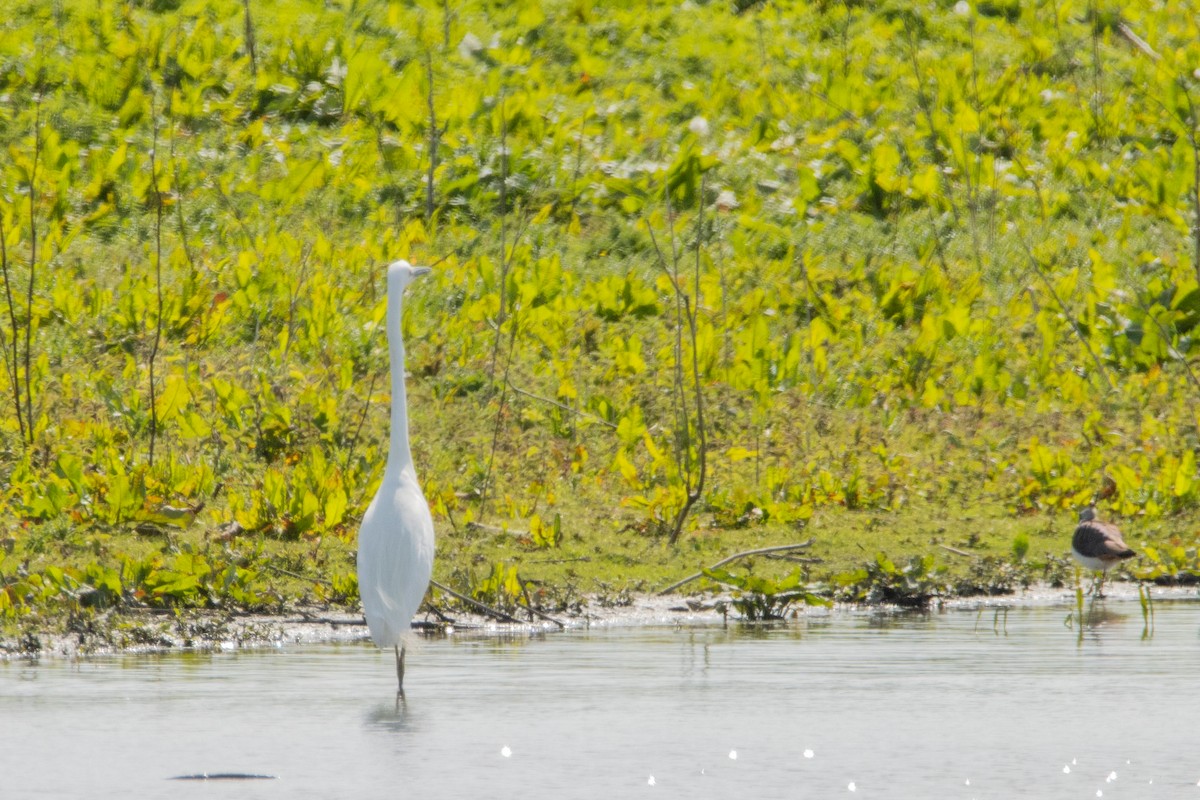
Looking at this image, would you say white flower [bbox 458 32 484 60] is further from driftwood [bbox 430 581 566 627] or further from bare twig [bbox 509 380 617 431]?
driftwood [bbox 430 581 566 627]

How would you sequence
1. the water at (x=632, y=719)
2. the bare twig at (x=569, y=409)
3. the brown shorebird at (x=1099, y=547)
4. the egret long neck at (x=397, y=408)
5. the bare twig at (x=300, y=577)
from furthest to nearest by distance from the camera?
the bare twig at (x=569, y=409) < the brown shorebird at (x=1099, y=547) < the bare twig at (x=300, y=577) < the egret long neck at (x=397, y=408) < the water at (x=632, y=719)

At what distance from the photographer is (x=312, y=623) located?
7676 millimetres

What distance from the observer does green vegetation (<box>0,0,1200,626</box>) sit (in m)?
8.84

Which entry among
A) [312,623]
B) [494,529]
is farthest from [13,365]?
[312,623]

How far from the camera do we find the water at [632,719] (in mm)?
5070

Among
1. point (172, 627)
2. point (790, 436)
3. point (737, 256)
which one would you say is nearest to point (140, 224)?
point (737, 256)

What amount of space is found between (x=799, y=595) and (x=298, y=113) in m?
7.70

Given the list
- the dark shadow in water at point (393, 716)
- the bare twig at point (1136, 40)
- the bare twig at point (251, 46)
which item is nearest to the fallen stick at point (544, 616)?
the dark shadow in water at point (393, 716)

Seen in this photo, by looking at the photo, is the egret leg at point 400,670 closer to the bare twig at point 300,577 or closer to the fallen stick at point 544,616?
the fallen stick at point 544,616

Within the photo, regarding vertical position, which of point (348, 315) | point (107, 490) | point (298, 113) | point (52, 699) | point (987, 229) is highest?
point (298, 113)

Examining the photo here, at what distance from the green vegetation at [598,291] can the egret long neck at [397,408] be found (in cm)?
122

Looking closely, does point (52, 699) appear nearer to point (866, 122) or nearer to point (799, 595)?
point (799, 595)

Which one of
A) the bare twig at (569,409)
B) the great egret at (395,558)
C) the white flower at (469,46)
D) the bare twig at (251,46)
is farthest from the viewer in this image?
the white flower at (469,46)

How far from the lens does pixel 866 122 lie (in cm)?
1508
